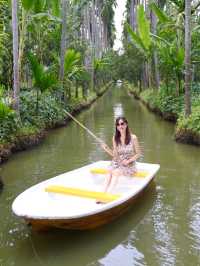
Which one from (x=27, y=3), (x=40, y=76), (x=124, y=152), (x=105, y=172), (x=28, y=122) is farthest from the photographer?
(x=40, y=76)

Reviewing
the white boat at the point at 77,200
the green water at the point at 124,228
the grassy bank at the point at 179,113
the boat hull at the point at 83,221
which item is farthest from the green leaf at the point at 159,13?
the boat hull at the point at 83,221

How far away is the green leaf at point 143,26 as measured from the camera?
19.2 m

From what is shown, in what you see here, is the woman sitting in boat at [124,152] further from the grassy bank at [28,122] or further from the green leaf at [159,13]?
the green leaf at [159,13]

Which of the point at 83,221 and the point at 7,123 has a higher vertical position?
the point at 7,123

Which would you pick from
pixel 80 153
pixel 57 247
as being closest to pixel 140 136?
pixel 80 153

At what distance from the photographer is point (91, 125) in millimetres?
19391

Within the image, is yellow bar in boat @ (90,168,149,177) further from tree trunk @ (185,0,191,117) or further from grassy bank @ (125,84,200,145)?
tree trunk @ (185,0,191,117)

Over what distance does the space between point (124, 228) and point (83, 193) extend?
0.85 meters

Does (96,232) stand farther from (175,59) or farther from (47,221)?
(175,59)

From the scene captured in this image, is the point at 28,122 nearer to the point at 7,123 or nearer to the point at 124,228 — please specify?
the point at 7,123

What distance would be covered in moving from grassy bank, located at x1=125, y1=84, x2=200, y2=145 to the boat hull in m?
7.06

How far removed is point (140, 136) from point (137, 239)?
9.72m

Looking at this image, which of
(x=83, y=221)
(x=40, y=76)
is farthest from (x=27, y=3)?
(x=83, y=221)

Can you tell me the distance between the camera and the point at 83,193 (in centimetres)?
687
